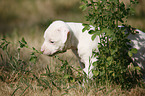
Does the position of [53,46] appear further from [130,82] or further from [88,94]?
[130,82]

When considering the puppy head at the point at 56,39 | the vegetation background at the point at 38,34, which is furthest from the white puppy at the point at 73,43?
the vegetation background at the point at 38,34

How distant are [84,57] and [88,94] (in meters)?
0.49

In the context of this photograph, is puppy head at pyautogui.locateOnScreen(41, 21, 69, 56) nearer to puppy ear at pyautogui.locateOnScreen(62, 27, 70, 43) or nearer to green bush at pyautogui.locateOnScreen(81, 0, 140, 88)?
puppy ear at pyautogui.locateOnScreen(62, 27, 70, 43)

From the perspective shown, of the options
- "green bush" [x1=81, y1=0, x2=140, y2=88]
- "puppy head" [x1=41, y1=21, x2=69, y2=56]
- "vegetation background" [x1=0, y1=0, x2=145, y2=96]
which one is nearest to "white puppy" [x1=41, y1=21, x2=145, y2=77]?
"puppy head" [x1=41, y1=21, x2=69, y2=56]

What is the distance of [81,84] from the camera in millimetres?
2633

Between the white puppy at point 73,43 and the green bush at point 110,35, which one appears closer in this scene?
the green bush at point 110,35

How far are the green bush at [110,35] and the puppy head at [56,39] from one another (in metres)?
0.33

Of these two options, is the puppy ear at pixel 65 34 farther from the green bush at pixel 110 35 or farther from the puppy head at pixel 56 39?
the green bush at pixel 110 35

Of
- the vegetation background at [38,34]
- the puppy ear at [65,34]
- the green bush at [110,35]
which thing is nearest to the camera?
the green bush at [110,35]

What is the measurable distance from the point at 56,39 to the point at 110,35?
0.71 m

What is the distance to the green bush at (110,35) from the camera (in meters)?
2.18

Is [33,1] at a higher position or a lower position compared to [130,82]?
higher

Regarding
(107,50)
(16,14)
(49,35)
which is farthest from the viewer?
(16,14)

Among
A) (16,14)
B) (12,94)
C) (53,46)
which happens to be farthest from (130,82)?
(16,14)
